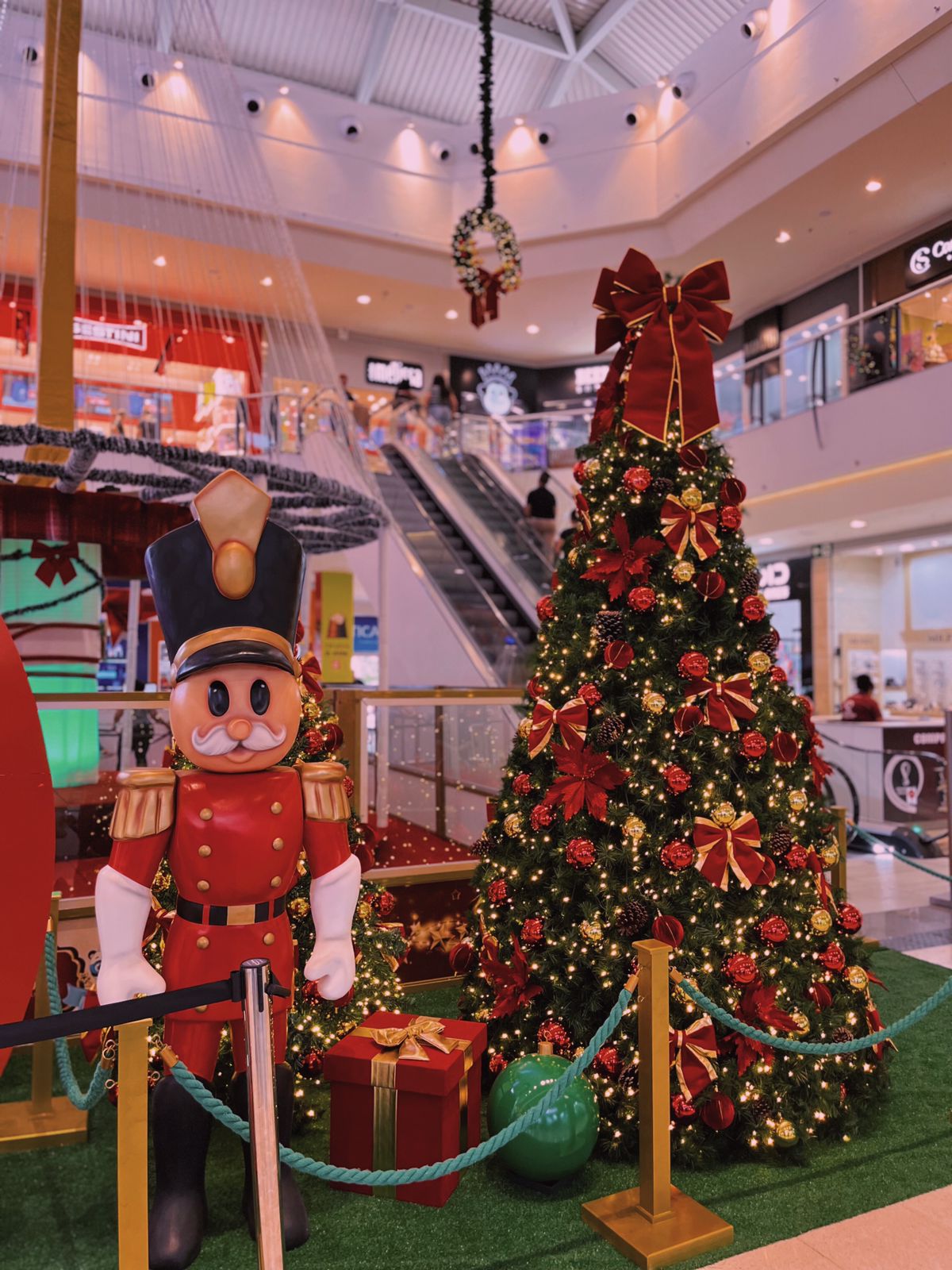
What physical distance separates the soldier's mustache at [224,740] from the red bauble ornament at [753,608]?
1.49 metres

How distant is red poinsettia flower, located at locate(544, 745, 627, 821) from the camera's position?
105 inches

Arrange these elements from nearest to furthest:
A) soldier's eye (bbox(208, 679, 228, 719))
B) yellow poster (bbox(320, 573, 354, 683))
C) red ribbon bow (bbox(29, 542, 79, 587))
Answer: soldier's eye (bbox(208, 679, 228, 719))
red ribbon bow (bbox(29, 542, 79, 587))
yellow poster (bbox(320, 573, 354, 683))

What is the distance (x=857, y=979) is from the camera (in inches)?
108

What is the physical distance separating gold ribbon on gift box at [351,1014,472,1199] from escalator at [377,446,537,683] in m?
5.30

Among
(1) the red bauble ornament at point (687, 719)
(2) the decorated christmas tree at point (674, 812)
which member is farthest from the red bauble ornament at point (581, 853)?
(1) the red bauble ornament at point (687, 719)

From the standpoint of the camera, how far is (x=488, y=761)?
4.57 m

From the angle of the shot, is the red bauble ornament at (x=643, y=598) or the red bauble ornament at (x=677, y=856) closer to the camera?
the red bauble ornament at (x=677, y=856)

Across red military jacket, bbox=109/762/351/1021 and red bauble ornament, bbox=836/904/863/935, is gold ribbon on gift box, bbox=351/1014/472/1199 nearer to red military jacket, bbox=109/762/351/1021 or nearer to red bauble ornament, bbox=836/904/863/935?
red military jacket, bbox=109/762/351/1021

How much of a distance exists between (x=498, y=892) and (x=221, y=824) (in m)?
1.08

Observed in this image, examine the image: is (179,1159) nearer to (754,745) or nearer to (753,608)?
(754,745)

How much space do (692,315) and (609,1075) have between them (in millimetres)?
2287

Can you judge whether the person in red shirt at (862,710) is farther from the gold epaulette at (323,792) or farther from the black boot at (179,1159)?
the black boot at (179,1159)

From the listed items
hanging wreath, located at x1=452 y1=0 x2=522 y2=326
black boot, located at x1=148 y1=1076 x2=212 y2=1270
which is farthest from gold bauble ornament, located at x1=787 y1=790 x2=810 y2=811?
hanging wreath, located at x1=452 y1=0 x2=522 y2=326

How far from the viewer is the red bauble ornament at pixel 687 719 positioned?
104 inches
